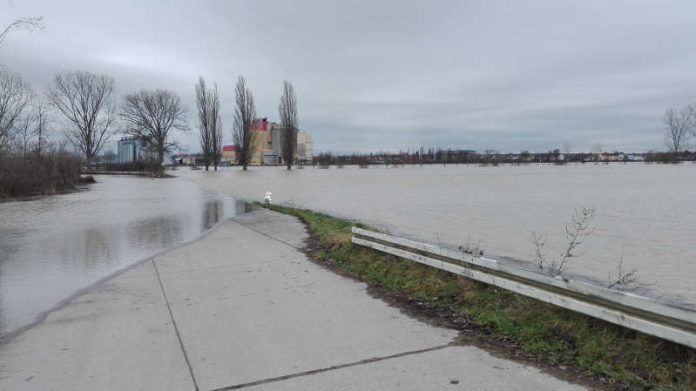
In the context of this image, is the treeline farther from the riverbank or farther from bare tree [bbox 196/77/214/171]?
the riverbank

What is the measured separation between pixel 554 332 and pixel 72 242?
11.2 meters

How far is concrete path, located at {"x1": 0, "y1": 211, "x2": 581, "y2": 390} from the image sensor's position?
404 centimetres

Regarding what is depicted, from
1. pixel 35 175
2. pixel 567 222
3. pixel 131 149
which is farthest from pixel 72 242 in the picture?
pixel 131 149

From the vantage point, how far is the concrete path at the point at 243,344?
13.2 ft

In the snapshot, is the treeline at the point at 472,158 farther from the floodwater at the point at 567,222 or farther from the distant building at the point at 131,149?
the floodwater at the point at 567,222

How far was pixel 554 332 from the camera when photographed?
4793mm

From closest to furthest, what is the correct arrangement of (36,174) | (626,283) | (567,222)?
(626,283), (567,222), (36,174)

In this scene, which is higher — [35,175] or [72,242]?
[35,175]

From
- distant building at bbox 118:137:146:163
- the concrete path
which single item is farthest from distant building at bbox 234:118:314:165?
the concrete path

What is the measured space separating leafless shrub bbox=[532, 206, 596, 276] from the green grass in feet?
2.79

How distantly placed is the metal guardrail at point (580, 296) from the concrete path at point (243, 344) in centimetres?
99

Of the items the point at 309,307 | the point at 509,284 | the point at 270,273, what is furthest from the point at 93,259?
the point at 509,284

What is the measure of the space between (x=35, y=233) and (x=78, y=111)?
72.9m

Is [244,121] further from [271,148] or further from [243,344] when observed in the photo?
[243,344]
